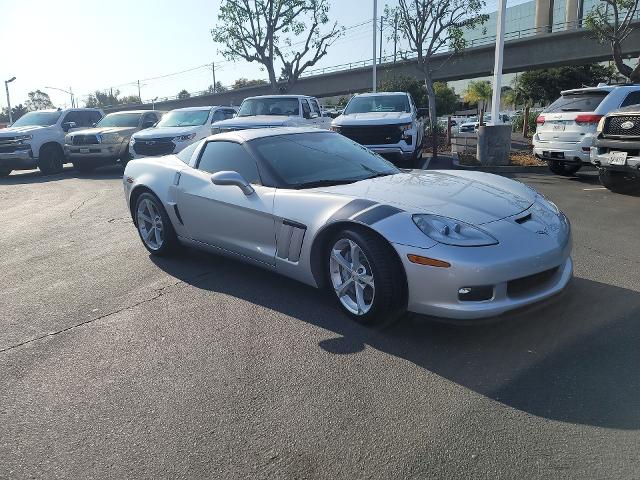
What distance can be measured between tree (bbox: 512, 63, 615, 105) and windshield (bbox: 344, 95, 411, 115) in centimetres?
3904

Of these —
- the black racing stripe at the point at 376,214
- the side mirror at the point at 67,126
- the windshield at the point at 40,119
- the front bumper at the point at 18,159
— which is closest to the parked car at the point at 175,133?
the side mirror at the point at 67,126

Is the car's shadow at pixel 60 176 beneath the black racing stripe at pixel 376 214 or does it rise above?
beneath

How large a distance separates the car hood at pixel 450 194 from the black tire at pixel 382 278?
31 centimetres

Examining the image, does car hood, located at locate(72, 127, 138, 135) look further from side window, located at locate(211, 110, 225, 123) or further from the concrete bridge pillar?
the concrete bridge pillar

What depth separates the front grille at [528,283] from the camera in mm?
3316

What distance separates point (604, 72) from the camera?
48219 millimetres

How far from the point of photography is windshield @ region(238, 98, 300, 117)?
43.7 ft

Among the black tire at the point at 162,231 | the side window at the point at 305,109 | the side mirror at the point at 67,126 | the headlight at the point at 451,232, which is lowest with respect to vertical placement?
the black tire at the point at 162,231

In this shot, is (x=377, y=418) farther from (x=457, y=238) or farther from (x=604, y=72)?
(x=604, y=72)

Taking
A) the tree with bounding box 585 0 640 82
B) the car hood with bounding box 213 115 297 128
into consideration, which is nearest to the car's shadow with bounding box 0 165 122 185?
the car hood with bounding box 213 115 297 128

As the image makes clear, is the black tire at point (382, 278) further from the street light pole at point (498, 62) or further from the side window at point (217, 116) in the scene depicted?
the side window at point (217, 116)

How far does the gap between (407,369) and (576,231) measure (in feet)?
13.0

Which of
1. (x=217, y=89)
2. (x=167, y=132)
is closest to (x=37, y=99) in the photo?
(x=217, y=89)

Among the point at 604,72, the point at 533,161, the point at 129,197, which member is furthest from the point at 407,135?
the point at 604,72
